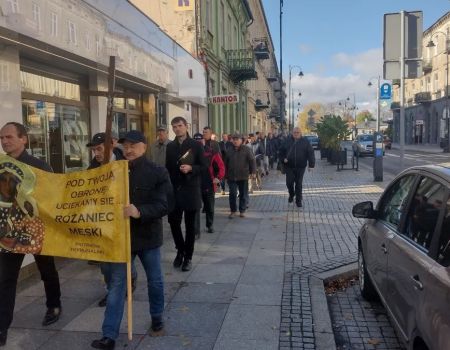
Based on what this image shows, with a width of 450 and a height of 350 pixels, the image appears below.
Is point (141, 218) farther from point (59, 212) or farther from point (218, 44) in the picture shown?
point (218, 44)

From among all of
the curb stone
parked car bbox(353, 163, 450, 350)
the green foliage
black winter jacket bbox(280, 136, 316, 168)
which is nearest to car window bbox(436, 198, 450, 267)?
parked car bbox(353, 163, 450, 350)

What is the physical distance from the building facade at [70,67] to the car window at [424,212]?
4190mm

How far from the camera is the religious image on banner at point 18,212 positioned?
3867mm

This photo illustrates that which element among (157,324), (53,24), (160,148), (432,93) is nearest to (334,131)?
(160,148)

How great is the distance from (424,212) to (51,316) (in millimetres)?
3288

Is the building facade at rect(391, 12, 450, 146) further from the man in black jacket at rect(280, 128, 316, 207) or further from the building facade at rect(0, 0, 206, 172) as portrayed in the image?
the building facade at rect(0, 0, 206, 172)

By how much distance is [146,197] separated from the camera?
12.7 feet

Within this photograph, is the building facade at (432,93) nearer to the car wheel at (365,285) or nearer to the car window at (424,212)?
the car wheel at (365,285)

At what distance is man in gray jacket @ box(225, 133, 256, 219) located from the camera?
32.3 ft

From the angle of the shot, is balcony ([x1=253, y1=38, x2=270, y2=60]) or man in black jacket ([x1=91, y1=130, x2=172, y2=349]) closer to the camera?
man in black jacket ([x1=91, y1=130, x2=172, y2=349])

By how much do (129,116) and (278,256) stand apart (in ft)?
17.9

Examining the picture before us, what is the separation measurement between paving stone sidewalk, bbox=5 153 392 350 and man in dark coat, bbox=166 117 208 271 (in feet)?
1.18

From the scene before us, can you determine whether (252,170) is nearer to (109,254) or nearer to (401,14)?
(401,14)

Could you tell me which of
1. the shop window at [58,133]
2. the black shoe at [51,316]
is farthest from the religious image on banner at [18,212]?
the shop window at [58,133]
